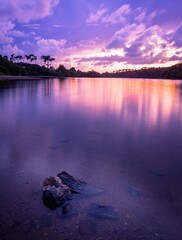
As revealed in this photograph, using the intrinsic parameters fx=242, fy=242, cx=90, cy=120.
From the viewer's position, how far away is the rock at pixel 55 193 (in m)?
5.09

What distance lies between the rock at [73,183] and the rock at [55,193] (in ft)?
1.03

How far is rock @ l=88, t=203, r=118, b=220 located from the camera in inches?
189

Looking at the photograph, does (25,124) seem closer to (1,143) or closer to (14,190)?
(1,143)

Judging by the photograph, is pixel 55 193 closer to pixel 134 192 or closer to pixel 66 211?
pixel 66 211

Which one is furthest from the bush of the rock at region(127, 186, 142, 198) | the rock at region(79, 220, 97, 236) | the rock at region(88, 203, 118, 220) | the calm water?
the rock at region(79, 220, 97, 236)

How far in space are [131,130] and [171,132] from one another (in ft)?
6.68

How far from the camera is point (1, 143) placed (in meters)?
9.39

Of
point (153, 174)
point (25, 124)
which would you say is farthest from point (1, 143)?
point (153, 174)

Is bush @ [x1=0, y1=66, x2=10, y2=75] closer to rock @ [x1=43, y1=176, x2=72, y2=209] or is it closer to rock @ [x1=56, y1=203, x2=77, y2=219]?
rock @ [x1=43, y1=176, x2=72, y2=209]

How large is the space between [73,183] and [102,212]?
1.26 metres

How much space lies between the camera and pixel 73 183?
19.5 ft

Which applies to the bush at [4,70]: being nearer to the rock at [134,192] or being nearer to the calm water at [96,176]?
the calm water at [96,176]

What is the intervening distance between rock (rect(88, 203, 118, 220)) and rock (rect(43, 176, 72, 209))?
620 mm

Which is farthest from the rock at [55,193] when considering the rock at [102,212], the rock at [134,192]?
the rock at [134,192]
